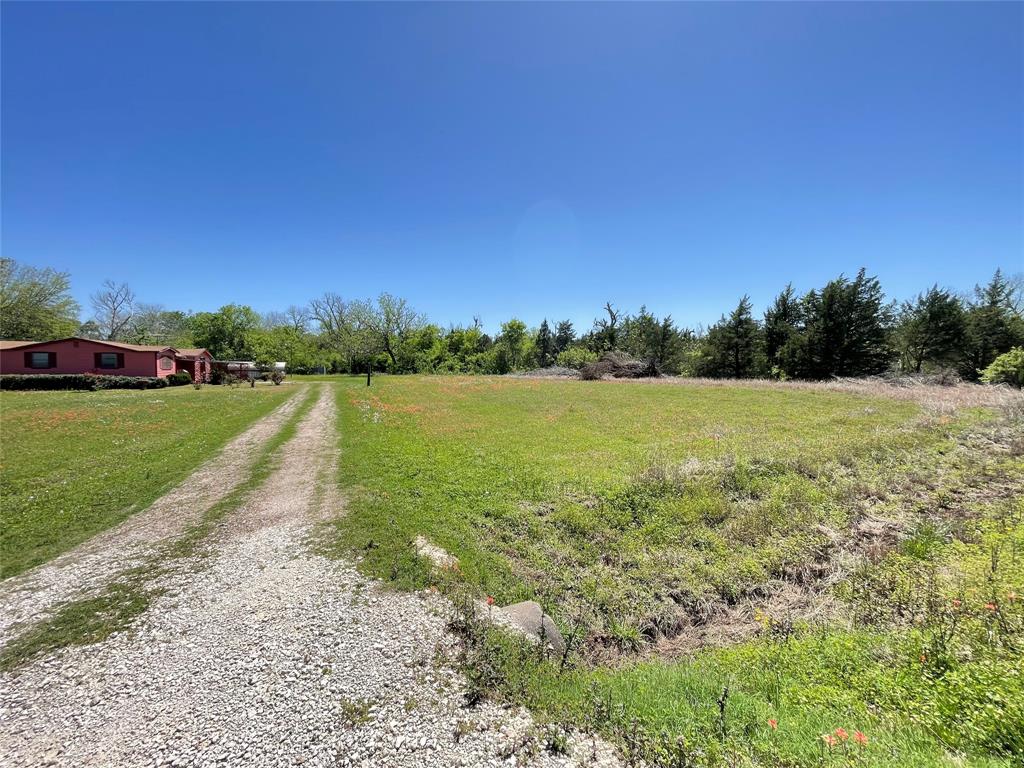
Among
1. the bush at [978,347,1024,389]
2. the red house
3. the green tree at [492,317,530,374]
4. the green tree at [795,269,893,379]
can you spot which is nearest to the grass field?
the bush at [978,347,1024,389]

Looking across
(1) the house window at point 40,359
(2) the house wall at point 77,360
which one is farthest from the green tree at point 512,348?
(1) the house window at point 40,359

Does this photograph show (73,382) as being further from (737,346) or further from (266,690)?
(737,346)

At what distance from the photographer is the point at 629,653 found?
4965 mm

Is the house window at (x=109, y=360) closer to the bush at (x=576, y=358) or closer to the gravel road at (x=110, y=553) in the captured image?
the gravel road at (x=110, y=553)

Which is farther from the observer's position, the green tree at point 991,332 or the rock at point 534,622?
the green tree at point 991,332

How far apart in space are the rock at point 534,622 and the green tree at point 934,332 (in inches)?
2087

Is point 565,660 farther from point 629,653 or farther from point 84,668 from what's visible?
point 84,668

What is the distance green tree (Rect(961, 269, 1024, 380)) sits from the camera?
117 feet

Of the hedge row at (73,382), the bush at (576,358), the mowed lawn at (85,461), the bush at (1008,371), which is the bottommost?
the mowed lawn at (85,461)

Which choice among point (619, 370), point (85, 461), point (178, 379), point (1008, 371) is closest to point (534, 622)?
point (85, 461)

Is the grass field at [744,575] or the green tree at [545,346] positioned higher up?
the green tree at [545,346]

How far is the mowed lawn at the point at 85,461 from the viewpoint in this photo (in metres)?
7.21

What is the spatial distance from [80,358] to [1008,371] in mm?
77951

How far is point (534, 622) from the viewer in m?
4.92
